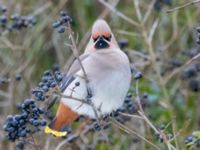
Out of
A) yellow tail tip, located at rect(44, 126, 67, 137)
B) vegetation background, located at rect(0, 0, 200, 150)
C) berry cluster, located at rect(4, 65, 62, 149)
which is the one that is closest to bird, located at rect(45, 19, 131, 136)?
yellow tail tip, located at rect(44, 126, 67, 137)

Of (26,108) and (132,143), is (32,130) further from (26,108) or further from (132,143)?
(132,143)

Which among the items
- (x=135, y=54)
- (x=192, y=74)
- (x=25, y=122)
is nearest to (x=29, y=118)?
(x=25, y=122)

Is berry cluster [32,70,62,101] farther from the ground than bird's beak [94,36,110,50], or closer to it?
farther from the ground

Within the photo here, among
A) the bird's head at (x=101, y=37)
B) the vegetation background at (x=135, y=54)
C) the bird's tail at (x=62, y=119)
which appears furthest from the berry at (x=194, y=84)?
the bird's tail at (x=62, y=119)

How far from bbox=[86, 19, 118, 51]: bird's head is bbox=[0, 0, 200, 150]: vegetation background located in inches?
22.8

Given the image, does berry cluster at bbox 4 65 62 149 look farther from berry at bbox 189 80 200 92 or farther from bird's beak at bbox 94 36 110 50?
berry at bbox 189 80 200 92

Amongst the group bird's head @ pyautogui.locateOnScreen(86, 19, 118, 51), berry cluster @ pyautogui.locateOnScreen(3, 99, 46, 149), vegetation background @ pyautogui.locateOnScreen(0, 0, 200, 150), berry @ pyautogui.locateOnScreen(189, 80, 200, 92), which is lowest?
berry @ pyautogui.locateOnScreen(189, 80, 200, 92)

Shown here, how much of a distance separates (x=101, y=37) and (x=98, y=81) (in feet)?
0.83

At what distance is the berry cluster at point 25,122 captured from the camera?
10.4 ft

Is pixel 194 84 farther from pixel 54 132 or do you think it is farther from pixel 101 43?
pixel 54 132

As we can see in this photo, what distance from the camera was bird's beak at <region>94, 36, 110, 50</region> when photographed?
3.83 metres

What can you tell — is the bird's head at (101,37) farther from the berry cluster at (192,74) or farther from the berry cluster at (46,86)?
the berry cluster at (192,74)

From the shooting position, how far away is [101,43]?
12.7ft

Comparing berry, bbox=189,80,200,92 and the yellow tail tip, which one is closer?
the yellow tail tip
